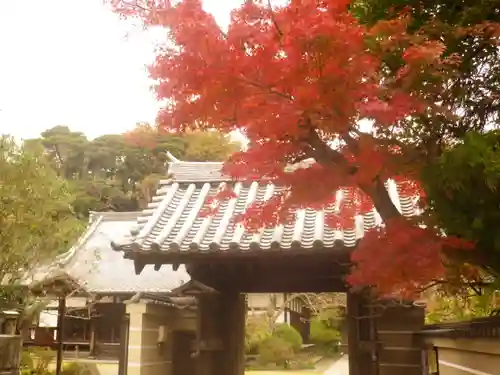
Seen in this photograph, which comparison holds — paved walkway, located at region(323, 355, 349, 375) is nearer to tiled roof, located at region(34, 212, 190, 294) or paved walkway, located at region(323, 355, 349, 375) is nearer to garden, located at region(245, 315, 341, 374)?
garden, located at region(245, 315, 341, 374)

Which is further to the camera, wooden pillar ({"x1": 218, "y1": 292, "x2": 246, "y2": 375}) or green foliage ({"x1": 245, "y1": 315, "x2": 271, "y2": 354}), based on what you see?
green foliage ({"x1": 245, "y1": 315, "x2": 271, "y2": 354})

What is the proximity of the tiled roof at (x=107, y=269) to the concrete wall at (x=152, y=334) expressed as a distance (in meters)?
1.30

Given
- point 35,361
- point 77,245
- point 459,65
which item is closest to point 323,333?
point 77,245

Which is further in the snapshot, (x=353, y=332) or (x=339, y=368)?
(x=339, y=368)

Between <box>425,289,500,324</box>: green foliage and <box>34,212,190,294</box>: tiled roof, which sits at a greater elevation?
<box>34,212,190,294</box>: tiled roof

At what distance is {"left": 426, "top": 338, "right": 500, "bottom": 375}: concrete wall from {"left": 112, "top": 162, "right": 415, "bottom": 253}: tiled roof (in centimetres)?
148

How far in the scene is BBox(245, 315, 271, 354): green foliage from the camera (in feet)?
71.6

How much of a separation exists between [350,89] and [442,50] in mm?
565

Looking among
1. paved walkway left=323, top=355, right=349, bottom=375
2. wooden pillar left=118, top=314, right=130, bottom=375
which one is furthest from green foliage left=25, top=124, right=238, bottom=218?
wooden pillar left=118, top=314, right=130, bottom=375

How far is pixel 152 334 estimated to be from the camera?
12.7 metres

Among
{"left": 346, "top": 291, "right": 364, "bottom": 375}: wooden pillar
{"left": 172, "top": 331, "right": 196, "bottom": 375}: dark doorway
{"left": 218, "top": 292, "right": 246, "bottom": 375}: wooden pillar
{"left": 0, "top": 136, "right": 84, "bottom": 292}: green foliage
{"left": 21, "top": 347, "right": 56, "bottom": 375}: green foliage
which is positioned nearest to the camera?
{"left": 346, "top": 291, "right": 364, "bottom": 375}: wooden pillar

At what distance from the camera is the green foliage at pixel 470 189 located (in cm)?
258

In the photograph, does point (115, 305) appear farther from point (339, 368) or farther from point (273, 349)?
point (339, 368)

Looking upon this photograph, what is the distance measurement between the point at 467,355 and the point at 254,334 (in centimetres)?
1780
